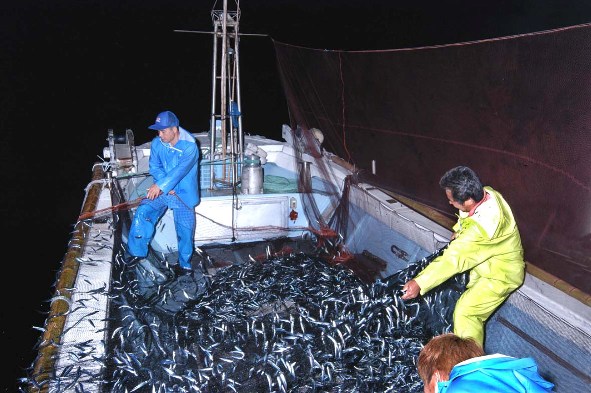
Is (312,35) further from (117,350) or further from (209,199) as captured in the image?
(117,350)

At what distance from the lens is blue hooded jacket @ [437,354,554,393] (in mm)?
1648

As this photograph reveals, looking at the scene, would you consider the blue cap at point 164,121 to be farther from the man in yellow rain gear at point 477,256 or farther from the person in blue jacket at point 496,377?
the person in blue jacket at point 496,377

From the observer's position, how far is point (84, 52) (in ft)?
148

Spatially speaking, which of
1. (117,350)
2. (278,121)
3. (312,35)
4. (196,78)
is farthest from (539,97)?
(196,78)

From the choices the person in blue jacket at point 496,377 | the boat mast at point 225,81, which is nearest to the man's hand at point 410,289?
the person in blue jacket at point 496,377

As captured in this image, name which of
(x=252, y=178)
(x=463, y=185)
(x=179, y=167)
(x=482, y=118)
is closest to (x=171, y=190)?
(x=179, y=167)

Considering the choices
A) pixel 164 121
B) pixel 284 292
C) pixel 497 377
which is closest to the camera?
pixel 497 377

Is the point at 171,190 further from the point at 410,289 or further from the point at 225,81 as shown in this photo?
the point at 410,289

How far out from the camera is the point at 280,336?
375cm

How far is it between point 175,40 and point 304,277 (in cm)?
4787

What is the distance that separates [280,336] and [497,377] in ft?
7.52

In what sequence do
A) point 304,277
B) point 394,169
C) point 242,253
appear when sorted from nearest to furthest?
1. point 304,277
2. point 242,253
3. point 394,169

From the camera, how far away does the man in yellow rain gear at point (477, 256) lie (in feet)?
11.8

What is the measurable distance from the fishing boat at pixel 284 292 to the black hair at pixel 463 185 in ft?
3.03
